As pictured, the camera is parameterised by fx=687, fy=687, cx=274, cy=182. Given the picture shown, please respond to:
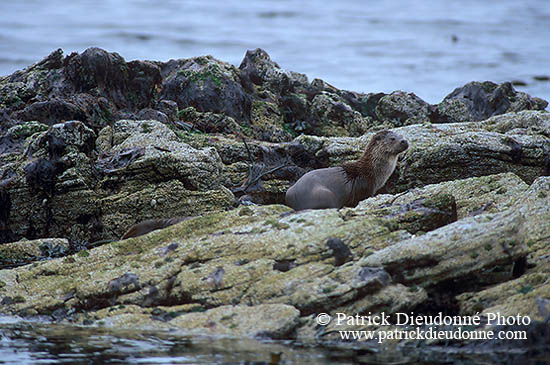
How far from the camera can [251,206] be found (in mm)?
10359

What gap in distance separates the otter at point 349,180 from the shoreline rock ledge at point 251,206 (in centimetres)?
75

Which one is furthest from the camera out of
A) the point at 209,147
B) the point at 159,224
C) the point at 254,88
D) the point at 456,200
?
the point at 254,88

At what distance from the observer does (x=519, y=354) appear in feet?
23.0

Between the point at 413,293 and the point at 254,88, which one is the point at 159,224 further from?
the point at 254,88

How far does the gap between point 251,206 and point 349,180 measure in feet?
9.52

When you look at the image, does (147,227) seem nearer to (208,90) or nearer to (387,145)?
(387,145)

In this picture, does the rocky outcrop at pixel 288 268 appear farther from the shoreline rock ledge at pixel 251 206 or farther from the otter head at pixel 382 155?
the otter head at pixel 382 155

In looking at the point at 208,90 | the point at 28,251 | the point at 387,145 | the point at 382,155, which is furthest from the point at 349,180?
the point at 208,90

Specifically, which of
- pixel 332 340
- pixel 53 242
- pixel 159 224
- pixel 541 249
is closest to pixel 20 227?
pixel 53 242

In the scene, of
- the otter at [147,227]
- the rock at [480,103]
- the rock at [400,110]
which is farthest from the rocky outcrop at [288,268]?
the rock at [480,103]

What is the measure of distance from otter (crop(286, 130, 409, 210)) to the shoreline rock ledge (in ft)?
2.45

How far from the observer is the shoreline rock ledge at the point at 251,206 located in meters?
7.91

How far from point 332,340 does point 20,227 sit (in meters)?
8.33

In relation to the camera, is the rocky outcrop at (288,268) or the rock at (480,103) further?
the rock at (480,103)
